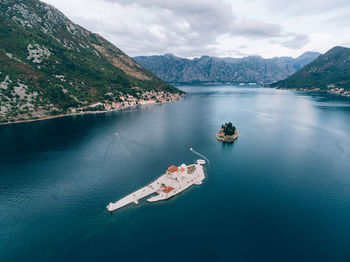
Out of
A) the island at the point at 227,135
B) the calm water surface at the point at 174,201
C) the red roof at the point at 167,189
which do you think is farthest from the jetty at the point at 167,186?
the island at the point at 227,135

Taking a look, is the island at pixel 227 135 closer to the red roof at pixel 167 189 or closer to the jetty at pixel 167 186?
the jetty at pixel 167 186

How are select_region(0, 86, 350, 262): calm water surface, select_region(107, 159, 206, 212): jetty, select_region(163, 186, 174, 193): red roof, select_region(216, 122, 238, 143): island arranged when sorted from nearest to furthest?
select_region(0, 86, 350, 262): calm water surface < select_region(107, 159, 206, 212): jetty < select_region(163, 186, 174, 193): red roof < select_region(216, 122, 238, 143): island

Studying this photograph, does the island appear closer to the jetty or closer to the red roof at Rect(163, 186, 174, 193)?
the jetty

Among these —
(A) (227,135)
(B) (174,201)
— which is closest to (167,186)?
(B) (174,201)

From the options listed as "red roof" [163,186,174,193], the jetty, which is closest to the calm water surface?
the jetty

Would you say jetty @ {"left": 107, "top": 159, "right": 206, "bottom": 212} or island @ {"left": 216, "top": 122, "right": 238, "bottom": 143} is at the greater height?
island @ {"left": 216, "top": 122, "right": 238, "bottom": 143}

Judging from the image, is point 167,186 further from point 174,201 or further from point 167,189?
point 174,201
